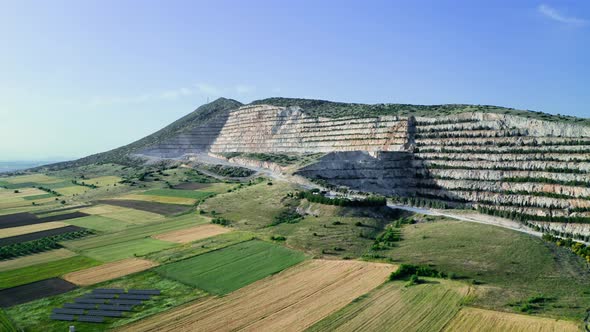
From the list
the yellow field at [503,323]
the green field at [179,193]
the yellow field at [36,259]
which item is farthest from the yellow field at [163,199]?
the yellow field at [503,323]

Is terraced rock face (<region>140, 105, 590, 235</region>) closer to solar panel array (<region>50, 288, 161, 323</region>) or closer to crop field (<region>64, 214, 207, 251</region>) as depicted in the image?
crop field (<region>64, 214, 207, 251</region>)

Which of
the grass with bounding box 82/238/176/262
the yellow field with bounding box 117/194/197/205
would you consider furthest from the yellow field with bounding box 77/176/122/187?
the grass with bounding box 82/238/176/262

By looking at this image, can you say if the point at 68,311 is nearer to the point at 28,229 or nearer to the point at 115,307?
the point at 115,307

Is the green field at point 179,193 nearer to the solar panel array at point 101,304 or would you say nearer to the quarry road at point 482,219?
the quarry road at point 482,219

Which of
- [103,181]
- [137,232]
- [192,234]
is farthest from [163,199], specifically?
[103,181]

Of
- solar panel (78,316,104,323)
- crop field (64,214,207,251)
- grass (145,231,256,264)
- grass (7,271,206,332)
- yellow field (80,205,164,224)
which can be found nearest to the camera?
grass (7,271,206,332)

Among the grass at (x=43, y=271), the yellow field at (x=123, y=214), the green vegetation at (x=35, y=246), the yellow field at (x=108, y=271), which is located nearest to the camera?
the yellow field at (x=108, y=271)
